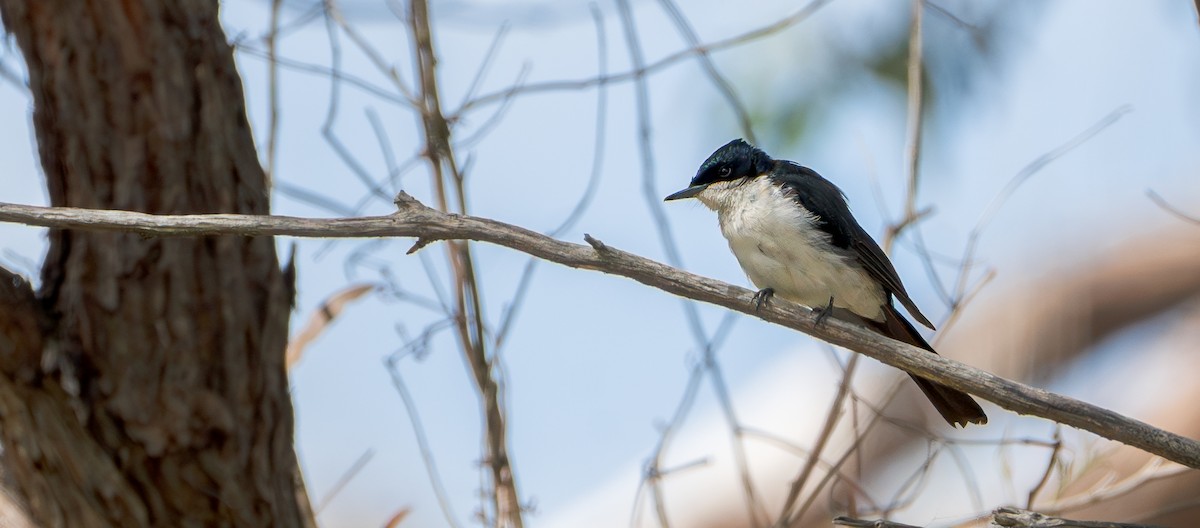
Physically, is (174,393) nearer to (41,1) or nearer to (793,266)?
(41,1)

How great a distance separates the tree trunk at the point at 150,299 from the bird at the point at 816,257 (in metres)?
1.76

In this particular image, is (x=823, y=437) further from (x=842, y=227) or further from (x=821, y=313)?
(x=842, y=227)

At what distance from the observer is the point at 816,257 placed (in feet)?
15.2

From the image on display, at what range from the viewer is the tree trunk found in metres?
3.66

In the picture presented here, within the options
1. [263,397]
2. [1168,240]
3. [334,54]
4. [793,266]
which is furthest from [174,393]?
[1168,240]

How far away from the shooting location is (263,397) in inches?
161

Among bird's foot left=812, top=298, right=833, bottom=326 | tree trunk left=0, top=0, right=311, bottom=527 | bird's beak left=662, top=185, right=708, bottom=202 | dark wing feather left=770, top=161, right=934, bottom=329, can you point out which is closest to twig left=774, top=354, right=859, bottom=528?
bird's foot left=812, top=298, right=833, bottom=326

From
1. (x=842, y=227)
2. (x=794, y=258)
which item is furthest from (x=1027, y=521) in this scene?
(x=842, y=227)

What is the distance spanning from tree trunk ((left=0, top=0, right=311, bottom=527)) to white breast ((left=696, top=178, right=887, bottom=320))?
5.67 ft

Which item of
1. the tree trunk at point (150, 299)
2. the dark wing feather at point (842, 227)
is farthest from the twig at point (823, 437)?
the tree trunk at point (150, 299)

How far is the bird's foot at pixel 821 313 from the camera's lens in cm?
352

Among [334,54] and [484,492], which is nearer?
[484,492]

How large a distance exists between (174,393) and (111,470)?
1.06 feet

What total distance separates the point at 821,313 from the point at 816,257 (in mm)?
675
